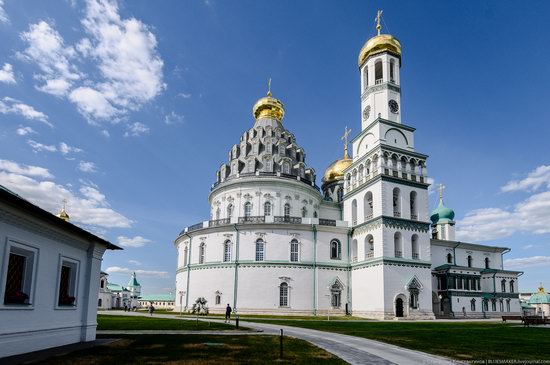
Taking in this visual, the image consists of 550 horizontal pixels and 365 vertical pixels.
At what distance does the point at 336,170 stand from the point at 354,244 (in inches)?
759

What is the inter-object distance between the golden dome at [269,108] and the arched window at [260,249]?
21.8m

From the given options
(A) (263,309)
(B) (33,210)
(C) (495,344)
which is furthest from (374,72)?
(B) (33,210)

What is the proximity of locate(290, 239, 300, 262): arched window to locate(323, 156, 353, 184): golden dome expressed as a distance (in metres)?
20.1

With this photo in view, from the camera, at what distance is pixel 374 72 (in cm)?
4953

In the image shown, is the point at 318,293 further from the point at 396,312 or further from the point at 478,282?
the point at 478,282

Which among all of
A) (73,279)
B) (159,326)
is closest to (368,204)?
Result: (159,326)

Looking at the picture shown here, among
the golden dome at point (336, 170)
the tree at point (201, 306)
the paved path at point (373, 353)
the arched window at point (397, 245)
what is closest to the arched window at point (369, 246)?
the arched window at point (397, 245)

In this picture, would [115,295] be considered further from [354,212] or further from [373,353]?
[373,353]

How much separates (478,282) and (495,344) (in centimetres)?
3904

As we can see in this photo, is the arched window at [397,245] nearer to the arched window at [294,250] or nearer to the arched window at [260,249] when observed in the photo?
the arched window at [294,250]

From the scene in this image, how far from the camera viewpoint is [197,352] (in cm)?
1367

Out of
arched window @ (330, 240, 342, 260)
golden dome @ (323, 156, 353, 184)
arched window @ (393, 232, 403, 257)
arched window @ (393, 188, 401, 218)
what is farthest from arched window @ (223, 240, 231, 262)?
golden dome @ (323, 156, 353, 184)

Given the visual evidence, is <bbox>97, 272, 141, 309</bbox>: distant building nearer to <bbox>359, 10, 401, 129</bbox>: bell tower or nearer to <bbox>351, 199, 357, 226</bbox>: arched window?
<bbox>351, 199, 357, 226</bbox>: arched window

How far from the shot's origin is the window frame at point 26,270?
1137 centimetres
